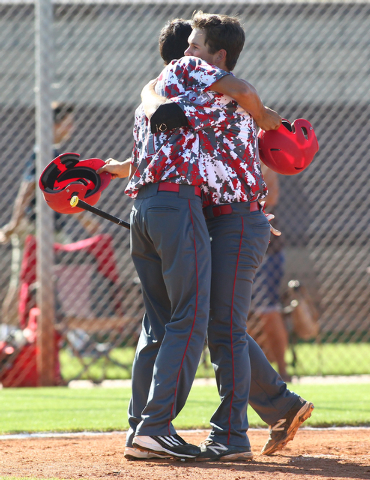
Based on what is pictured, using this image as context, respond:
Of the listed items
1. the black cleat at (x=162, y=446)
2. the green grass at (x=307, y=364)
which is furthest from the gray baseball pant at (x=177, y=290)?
the green grass at (x=307, y=364)

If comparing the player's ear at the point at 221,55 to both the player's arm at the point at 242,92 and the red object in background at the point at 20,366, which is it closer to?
the player's arm at the point at 242,92

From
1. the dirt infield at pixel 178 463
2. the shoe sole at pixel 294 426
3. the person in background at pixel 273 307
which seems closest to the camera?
the dirt infield at pixel 178 463

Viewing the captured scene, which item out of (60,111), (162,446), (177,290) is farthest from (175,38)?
(60,111)

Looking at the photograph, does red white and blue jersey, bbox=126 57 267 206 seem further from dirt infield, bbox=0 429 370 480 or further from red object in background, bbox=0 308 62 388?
red object in background, bbox=0 308 62 388

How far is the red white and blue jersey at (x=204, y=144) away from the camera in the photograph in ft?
9.34

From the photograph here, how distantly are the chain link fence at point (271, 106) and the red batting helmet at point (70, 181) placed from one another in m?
4.30

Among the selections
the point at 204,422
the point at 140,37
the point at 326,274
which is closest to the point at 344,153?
the point at 326,274

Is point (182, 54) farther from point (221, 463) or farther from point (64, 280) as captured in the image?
point (64, 280)

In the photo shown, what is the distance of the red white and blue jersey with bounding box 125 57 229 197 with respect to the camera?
2.84 metres

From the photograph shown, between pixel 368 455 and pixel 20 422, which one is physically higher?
pixel 368 455

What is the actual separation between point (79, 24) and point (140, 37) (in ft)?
3.07

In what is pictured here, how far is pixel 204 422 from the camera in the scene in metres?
4.05

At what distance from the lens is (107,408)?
4699 mm

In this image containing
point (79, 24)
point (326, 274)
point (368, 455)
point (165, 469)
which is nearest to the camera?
point (165, 469)
